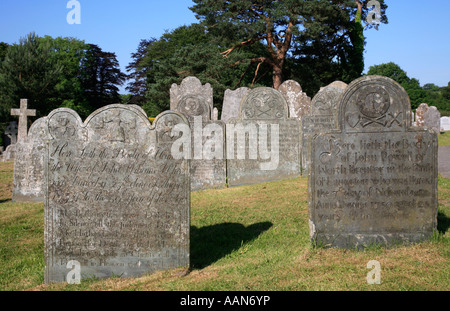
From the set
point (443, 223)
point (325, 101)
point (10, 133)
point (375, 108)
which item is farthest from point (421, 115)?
point (10, 133)

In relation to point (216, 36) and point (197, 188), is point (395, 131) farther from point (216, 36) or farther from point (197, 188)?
point (216, 36)

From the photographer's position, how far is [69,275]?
4.63m

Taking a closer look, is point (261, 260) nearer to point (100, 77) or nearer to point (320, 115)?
point (320, 115)

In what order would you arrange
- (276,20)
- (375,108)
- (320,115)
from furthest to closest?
(276,20)
(320,115)
(375,108)

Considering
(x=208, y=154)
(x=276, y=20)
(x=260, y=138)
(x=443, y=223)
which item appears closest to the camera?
(x=443, y=223)

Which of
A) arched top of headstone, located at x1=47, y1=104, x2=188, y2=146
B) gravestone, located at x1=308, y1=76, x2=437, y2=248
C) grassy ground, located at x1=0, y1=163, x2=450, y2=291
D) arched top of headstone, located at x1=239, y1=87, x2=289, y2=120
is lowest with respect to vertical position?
grassy ground, located at x1=0, y1=163, x2=450, y2=291

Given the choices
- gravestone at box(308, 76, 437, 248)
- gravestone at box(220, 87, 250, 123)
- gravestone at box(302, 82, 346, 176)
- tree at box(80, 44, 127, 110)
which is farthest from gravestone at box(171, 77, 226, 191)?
tree at box(80, 44, 127, 110)

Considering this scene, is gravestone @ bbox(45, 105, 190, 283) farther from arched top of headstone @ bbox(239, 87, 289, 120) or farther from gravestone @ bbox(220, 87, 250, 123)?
gravestone @ bbox(220, 87, 250, 123)

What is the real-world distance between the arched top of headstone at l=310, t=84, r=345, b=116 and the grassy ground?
12.7 feet

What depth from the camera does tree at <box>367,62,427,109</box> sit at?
50438 mm

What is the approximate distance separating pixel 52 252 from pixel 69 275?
1.11 feet

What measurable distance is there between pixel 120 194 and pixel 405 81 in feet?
191

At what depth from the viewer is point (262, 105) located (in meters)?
10.5
